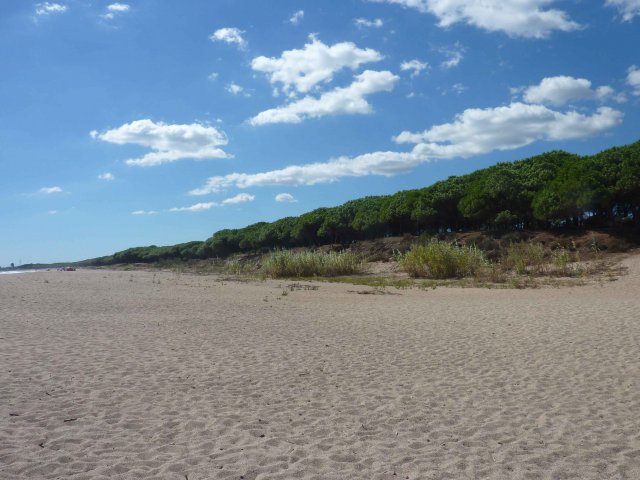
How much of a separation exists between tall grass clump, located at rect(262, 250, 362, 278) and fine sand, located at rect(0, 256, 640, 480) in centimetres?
1848

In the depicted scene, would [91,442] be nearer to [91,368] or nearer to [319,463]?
[319,463]

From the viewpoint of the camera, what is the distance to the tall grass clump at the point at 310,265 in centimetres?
3250

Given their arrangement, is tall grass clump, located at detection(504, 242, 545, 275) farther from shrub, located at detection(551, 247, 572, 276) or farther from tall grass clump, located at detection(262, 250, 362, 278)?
tall grass clump, located at detection(262, 250, 362, 278)

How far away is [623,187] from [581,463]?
28.3 meters

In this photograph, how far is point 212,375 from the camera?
807 cm

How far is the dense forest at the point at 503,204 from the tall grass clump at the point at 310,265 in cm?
998

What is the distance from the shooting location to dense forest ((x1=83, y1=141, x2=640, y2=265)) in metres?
30.2

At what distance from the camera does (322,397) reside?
707 centimetres

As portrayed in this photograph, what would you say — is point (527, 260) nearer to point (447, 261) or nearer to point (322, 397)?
point (447, 261)

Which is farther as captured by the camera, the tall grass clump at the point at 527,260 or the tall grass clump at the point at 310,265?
the tall grass clump at the point at 310,265

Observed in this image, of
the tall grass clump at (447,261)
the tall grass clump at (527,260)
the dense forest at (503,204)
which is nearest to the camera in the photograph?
the tall grass clump at (527,260)

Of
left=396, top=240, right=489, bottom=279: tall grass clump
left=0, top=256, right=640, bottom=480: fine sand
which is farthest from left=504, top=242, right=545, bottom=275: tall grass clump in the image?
left=0, top=256, right=640, bottom=480: fine sand

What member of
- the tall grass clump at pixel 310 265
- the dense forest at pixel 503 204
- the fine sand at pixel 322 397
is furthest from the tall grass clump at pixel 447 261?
the fine sand at pixel 322 397

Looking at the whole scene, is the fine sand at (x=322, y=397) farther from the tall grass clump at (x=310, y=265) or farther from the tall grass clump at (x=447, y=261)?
the tall grass clump at (x=310, y=265)
